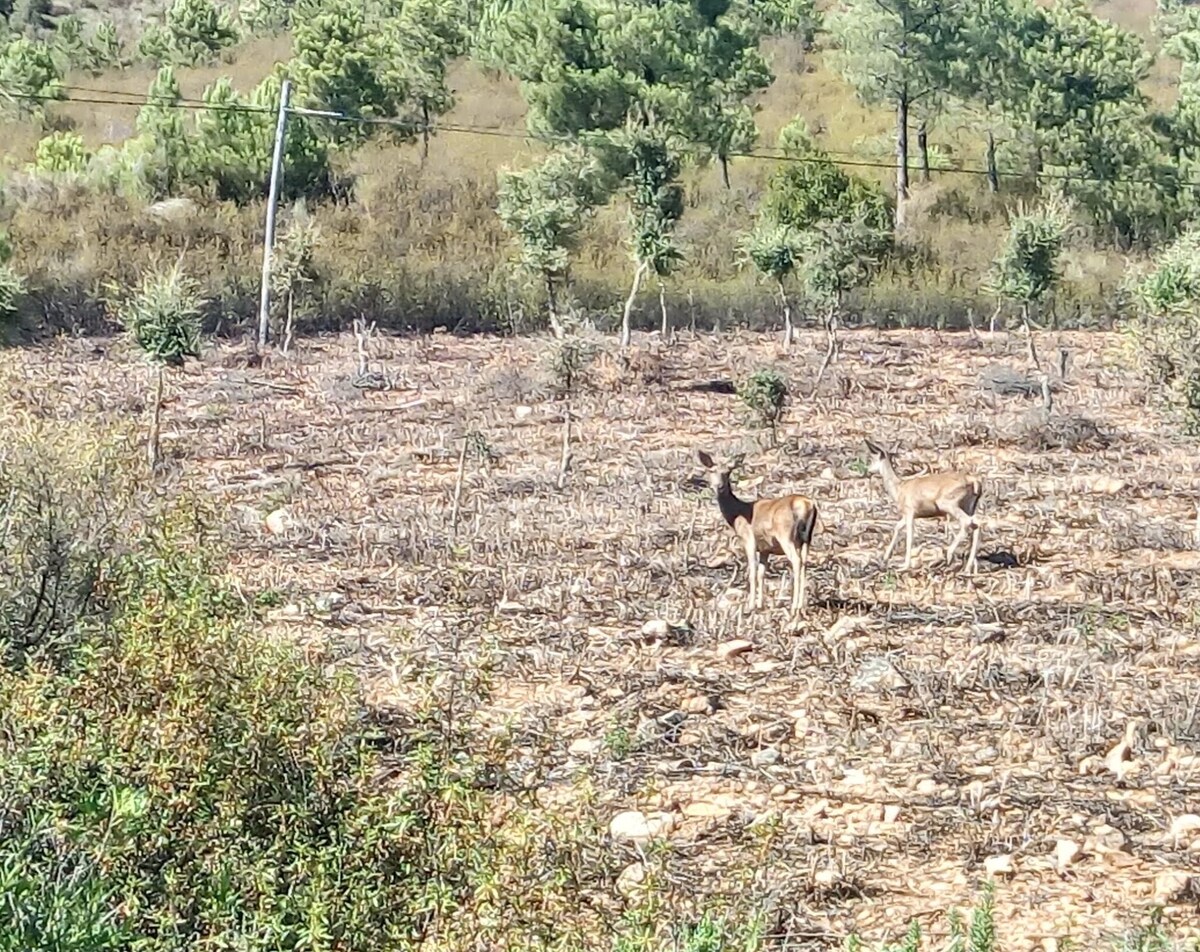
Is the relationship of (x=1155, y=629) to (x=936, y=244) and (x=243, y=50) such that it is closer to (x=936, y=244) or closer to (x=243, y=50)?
(x=936, y=244)

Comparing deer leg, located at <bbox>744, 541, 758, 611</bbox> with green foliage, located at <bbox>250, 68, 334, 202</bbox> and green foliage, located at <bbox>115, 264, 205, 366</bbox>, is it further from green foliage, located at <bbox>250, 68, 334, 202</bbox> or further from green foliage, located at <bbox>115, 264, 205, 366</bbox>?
green foliage, located at <bbox>250, 68, 334, 202</bbox>

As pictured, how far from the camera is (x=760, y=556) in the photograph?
1039cm

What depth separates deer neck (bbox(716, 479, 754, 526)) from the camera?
10.4 metres

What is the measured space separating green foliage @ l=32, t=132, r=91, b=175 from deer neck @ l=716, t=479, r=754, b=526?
2970 centimetres

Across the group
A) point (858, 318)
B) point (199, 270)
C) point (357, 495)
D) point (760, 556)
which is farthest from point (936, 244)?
point (760, 556)

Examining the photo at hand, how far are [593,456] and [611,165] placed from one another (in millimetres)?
23199

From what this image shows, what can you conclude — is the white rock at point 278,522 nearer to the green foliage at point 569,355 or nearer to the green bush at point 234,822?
the green foliage at point 569,355

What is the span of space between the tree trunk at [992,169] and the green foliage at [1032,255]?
19274mm

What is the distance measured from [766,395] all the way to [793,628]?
8.44 m

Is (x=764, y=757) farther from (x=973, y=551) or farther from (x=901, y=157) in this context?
(x=901, y=157)

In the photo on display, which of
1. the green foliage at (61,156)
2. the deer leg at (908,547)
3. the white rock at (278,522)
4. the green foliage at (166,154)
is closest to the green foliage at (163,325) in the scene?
the white rock at (278,522)

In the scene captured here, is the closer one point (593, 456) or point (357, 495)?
point (357, 495)

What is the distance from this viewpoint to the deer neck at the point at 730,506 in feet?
34.2

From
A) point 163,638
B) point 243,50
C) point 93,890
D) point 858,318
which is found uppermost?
point 243,50
